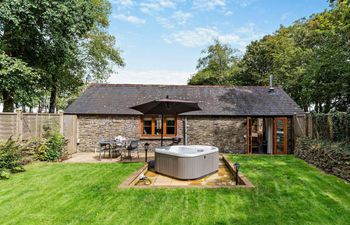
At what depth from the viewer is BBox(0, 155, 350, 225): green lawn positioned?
13.9ft

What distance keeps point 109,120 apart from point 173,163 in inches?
276

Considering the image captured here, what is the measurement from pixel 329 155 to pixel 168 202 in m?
6.74

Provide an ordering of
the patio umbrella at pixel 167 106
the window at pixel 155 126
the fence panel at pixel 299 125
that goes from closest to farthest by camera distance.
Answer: the patio umbrella at pixel 167 106
the fence panel at pixel 299 125
the window at pixel 155 126

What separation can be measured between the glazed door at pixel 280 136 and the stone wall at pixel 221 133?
185 cm

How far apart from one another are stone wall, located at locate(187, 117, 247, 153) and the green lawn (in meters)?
5.35

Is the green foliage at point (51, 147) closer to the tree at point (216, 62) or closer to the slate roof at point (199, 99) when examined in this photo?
the slate roof at point (199, 99)

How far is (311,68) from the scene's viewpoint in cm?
1310

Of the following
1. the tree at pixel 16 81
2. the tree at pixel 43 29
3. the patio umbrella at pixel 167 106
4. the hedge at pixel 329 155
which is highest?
the tree at pixel 43 29

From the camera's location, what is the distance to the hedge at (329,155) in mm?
7031

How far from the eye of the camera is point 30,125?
30.1ft

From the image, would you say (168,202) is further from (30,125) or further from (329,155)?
(30,125)

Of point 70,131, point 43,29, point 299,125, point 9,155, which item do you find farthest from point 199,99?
point 43,29

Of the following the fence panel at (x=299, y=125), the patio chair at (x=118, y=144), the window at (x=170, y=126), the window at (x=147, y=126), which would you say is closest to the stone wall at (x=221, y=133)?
the window at (x=170, y=126)

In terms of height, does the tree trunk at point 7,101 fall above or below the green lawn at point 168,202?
above
